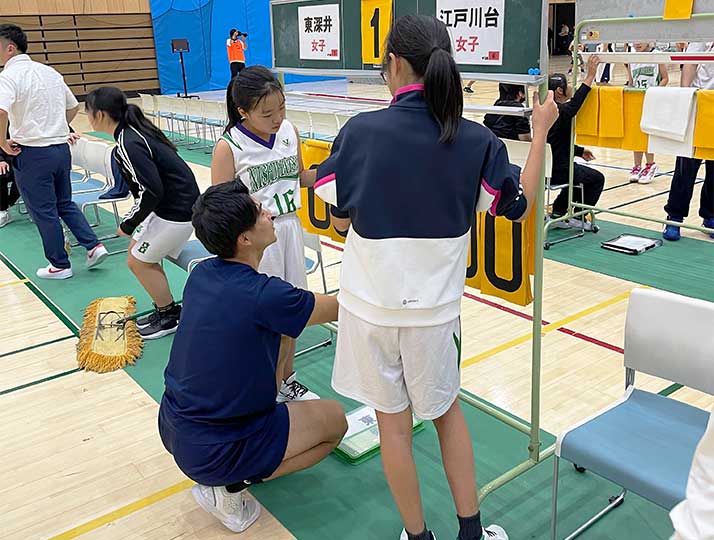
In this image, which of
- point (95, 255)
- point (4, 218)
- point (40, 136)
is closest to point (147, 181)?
point (40, 136)

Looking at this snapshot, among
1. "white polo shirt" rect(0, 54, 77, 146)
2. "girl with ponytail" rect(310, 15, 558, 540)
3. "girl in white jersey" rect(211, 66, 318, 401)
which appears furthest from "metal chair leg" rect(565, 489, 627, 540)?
"white polo shirt" rect(0, 54, 77, 146)

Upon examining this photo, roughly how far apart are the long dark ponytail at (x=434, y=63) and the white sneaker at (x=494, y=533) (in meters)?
1.19

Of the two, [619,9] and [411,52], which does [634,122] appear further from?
[411,52]

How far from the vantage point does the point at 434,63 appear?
1.54m

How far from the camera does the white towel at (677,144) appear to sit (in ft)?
13.2

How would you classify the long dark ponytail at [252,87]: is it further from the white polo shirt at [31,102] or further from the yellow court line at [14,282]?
the yellow court line at [14,282]

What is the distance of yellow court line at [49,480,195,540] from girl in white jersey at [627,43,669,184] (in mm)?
4325

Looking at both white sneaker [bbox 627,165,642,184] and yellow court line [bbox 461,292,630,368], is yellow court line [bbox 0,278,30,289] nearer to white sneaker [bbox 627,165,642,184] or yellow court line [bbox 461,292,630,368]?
yellow court line [bbox 461,292,630,368]

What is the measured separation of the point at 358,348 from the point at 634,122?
3.37 metres

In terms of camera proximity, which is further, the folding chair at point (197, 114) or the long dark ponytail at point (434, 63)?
the folding chair at point (197, 114)

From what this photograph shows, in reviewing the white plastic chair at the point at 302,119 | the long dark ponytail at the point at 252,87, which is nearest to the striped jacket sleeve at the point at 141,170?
the long dark ponytail at the point at 252,87

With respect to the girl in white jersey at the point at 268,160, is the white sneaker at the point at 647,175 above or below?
below

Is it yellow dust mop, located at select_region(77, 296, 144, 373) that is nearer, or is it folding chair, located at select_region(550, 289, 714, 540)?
folding chair, located at select_region(550, 289, 714, 540)

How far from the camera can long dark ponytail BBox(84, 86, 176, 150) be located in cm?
339
